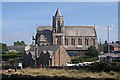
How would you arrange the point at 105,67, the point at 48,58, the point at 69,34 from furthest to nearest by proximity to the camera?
the point at 69,34 < the point at 48,58 < the point at 105,67

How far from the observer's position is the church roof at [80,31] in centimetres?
14112

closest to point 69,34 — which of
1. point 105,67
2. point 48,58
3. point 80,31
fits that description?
point 80,31

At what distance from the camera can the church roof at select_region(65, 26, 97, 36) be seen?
141 metres

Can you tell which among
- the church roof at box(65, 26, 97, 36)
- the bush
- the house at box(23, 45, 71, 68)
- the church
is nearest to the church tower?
the church

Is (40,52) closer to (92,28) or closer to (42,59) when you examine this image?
(42,59)

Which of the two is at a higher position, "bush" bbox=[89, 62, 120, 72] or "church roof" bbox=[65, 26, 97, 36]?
"church roof" bbox=[65, 26, 97, 36]

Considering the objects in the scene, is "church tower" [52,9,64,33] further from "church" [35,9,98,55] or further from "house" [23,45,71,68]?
"house" [23,45,71,68]

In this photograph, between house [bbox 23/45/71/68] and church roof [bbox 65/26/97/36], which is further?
church roof [bbox 65/26/97/36]

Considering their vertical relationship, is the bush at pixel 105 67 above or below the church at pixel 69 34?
below

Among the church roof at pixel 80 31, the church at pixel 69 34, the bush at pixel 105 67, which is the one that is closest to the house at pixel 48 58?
the bush at pixel 105 67

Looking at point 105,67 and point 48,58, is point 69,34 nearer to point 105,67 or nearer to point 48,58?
point 48,58

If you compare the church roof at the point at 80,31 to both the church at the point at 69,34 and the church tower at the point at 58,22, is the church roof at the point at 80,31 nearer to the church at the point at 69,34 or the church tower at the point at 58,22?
the church at the point at 69,34

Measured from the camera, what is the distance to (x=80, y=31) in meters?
141

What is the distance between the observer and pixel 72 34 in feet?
466
